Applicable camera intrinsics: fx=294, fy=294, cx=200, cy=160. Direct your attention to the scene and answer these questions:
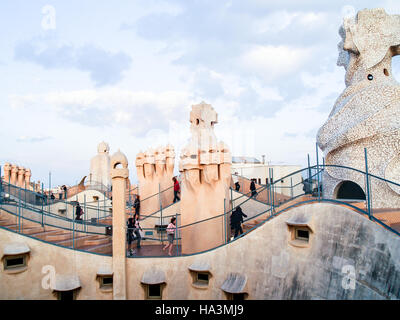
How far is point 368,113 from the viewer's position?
10297mm

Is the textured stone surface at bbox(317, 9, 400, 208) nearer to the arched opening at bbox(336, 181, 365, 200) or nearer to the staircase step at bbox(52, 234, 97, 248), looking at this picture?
the arched opening at bbox(336, 181, 365, 200)

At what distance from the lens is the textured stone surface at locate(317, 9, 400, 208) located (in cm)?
973

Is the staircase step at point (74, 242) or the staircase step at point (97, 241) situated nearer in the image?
the staircase step at point (74, 242)

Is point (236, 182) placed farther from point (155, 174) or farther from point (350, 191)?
point (350, 191)

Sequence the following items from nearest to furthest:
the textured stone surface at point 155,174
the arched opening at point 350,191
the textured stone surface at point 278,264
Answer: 1. the textured stone surface at point 278,264
2. the arched opening at point 350,191
3. the textured stone surface at point 155,174

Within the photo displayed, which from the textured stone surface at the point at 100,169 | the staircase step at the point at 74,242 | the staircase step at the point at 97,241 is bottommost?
the staircase step at the point at 97,241

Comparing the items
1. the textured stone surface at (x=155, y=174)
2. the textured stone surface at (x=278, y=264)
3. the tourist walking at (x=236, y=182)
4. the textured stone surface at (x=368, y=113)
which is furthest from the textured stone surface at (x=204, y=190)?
the tourist walking at (x=236, y=182)

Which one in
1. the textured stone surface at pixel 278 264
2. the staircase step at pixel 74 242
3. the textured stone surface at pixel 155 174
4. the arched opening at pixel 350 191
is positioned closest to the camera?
Result: the textured stone surface at pixel 278 264

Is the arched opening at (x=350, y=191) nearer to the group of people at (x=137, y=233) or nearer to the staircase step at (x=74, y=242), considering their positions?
the group of people at (x=137, y=233)

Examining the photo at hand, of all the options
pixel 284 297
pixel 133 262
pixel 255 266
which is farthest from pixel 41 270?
pixel 284 297

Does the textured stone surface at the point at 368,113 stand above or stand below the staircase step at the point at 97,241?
above

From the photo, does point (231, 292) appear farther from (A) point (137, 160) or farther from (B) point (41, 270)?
(A) point (137, 160)

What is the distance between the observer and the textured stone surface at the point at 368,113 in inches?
383
